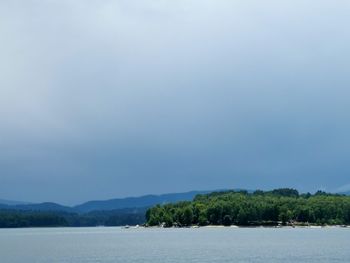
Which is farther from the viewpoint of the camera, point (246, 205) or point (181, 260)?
point (246, 205)

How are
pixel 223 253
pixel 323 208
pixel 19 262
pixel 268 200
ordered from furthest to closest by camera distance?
pixel 268 200 < pixel 323 208 < pixel 223 253 < pixel 19 262

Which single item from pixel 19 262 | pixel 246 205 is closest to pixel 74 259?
pixel 19 262

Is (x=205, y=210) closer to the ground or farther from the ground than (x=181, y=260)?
farther from the ground

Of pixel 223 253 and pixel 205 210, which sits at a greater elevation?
pixel 205 210

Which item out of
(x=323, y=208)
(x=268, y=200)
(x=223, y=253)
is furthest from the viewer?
(x=268, y=200)

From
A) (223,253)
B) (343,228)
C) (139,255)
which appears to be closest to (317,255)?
(223,253)

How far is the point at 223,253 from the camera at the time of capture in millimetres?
89375

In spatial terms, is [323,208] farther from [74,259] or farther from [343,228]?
[74,259]

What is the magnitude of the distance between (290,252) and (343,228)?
110223 millimetres

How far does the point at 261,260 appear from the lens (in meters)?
77.9

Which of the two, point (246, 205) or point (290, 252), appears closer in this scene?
point (290, 252)

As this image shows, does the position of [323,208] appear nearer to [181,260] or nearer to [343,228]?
[343,228]

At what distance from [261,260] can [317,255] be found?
947 centimetres

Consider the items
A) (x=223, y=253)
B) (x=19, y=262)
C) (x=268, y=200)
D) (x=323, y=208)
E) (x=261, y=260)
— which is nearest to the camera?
(x=261, y=260)
